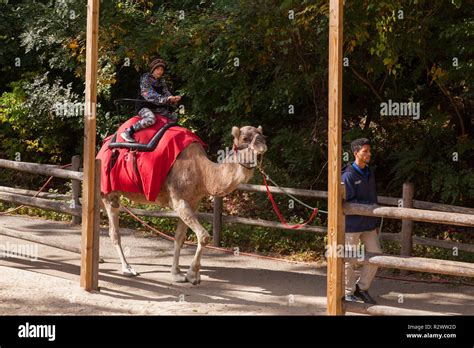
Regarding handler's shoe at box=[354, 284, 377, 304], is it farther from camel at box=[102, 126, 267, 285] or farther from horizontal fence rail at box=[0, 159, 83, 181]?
horizontal fence rail at box=[0, 159, 83, 181]

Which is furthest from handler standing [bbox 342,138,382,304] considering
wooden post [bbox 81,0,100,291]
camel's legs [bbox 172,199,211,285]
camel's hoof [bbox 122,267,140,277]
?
camel's hoof [bbox 122,267,140,277]

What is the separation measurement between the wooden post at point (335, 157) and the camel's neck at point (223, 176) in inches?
75.4

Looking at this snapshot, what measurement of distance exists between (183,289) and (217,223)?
3250 millimetres

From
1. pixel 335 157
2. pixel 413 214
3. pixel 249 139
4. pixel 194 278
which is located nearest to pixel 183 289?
pixel 194 278

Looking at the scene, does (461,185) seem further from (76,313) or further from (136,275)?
(76,313)

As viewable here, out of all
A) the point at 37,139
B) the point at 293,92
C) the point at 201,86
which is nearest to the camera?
the point at 293,92

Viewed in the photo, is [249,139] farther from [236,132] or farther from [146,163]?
[146,163]

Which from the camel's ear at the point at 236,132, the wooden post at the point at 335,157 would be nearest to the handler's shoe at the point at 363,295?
the wooden post at the point at 335,157

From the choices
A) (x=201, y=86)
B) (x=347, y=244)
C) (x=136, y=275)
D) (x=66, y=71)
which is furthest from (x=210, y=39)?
(x=347, y=244)

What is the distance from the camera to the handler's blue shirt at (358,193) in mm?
8914

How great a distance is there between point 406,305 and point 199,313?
255 cm

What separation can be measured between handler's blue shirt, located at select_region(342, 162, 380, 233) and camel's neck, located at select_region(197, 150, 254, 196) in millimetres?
1298

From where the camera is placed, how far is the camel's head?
31.3 ft

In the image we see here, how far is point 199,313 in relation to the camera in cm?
866
